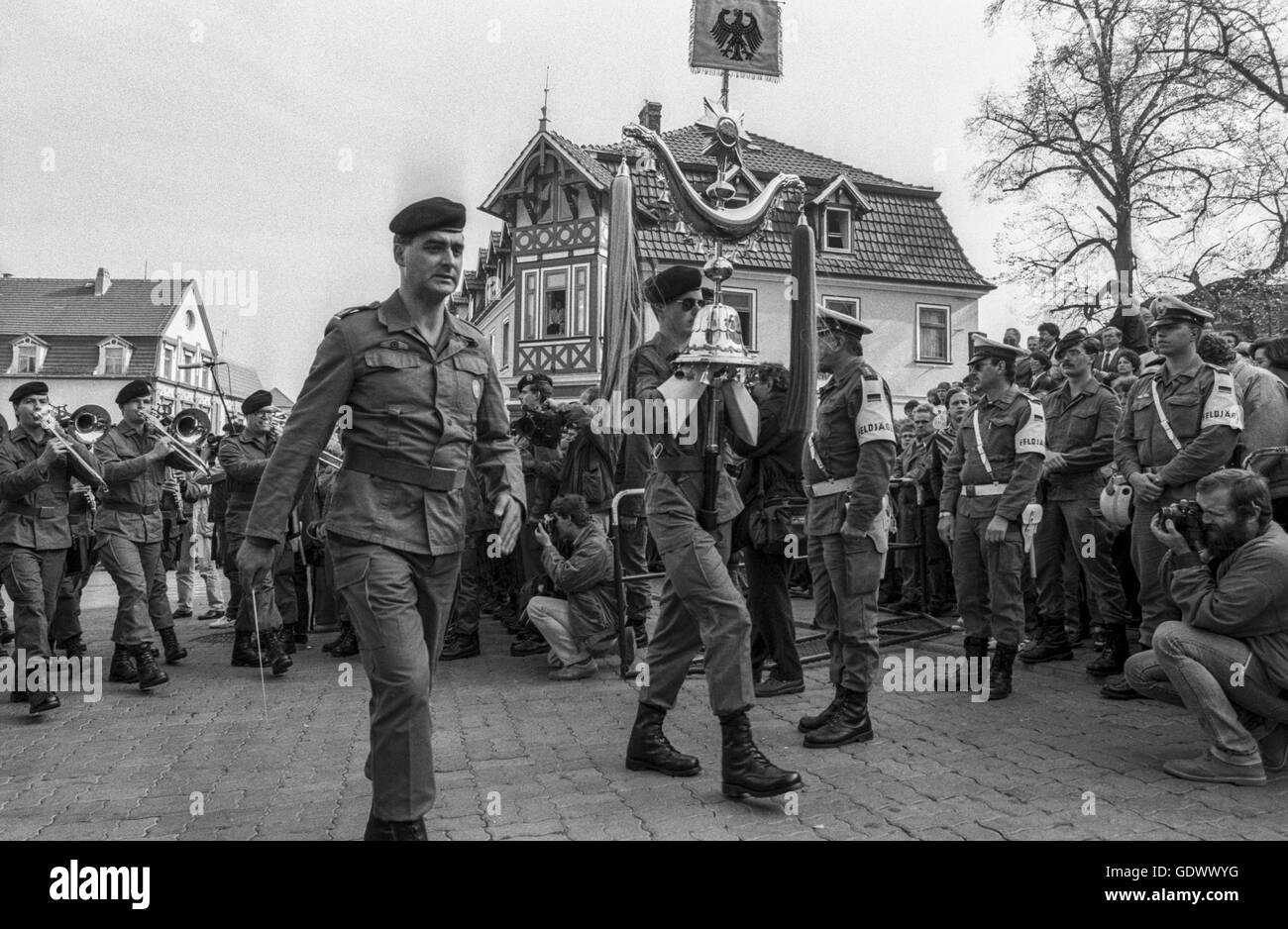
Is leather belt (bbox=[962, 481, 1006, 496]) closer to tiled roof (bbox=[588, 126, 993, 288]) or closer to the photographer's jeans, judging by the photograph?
the photographer's jeans

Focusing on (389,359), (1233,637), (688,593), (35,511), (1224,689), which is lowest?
(1224,689)

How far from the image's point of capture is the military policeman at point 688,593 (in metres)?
4.21

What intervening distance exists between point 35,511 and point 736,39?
6362 mm

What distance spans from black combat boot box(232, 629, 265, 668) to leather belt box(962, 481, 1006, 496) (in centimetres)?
577

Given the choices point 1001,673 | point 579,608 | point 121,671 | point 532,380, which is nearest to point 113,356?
point 121,671

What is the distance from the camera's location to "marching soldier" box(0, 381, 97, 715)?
681cm

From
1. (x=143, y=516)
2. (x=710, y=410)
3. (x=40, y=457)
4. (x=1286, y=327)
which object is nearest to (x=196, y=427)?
(x=143, y=516)

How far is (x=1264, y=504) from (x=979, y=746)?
1757 millimetres

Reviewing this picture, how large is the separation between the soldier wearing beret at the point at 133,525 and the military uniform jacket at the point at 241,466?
503 millimetres

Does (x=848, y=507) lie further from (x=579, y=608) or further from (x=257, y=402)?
(x=257, y=402)

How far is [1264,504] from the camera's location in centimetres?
460

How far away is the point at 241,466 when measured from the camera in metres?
8.51

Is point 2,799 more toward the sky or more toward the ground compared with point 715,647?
more toward the ground
